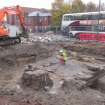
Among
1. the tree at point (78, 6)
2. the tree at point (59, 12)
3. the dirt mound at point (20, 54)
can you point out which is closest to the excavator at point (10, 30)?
the dirt mound at point (20, 54)

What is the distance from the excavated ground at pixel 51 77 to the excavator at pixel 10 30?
1.93 feet

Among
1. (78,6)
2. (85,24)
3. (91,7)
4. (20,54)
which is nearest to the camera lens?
(20,54)

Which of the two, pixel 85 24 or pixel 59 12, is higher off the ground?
pixel 59 12

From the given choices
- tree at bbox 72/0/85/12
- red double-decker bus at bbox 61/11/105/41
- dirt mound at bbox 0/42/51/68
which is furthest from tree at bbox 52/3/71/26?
dirt mound at bbox 0/42/51/68

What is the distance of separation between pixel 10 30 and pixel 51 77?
33.5 ft

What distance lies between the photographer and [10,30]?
26.3 meters

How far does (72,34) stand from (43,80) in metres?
28.3

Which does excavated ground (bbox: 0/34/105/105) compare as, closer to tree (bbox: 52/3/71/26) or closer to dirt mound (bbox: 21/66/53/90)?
dirt mound (bbox: 21/66/53/90)

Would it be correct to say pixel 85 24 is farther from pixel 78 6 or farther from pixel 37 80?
pixel 37 80

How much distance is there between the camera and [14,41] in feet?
91.9

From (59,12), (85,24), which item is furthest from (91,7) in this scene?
(85,24)

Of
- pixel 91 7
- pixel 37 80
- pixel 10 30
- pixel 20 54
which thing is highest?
pixel 10 30

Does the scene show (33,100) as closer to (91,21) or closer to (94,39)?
(94,39)

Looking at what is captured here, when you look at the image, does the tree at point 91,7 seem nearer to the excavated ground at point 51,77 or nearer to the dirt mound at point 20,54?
the excavated ground at point 51,77
